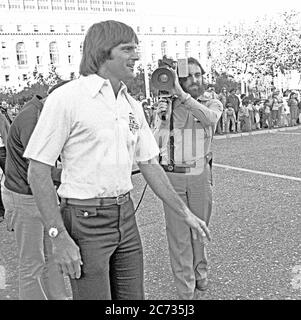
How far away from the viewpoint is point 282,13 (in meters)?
Answer: 21.9

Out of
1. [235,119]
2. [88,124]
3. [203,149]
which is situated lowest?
[235,119]

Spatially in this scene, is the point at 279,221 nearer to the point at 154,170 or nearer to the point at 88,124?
the point at 154,170

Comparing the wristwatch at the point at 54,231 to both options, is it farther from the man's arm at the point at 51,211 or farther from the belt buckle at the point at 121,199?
the belt buckle at the point at 121,199

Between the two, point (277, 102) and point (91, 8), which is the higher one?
point (91, 8)

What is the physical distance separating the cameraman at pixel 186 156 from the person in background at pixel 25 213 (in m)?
0.89

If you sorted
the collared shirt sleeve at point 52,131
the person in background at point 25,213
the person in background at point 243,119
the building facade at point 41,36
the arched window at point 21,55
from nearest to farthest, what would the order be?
1. the collared shirt sleeve at point 52,131
2. the person in background at point 25,213
3. the person in background at point 243,119
4. the building facade at point 41,36
5. the arched window at point 21,55

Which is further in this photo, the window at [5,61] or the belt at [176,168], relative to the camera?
the window at [5,61]

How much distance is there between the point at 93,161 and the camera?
1831mm

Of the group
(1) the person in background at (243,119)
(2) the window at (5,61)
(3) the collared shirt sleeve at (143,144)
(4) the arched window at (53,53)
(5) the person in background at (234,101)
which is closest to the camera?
(3) the collared shirt sleeve at (143,144)

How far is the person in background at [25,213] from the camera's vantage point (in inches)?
103

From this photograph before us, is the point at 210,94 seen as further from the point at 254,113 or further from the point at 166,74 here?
the point at 254,113

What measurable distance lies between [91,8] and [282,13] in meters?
35.3

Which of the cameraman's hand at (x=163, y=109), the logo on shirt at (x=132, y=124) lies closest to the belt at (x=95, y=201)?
the logo on shirt at (x=132, y=124)
